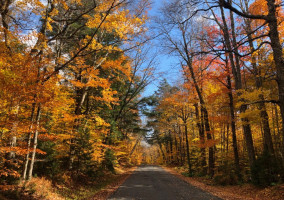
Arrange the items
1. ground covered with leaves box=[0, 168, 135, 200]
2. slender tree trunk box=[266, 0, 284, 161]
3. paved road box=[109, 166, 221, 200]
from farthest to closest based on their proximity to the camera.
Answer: paved road box=[109, 166, 221, 200]
ground covered with leaves box=[0, 168, 135, 200]
slender tree trunk box=[266, 0, 284, 161]

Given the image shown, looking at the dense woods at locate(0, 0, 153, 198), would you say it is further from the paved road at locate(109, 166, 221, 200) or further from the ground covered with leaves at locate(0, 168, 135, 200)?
the paved road at locate(109, 166, 221, 200)

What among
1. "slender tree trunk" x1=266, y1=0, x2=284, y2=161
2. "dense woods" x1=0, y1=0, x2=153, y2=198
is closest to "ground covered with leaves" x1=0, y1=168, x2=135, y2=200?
"dense woods" x1=0, y1=0, x2=153, y2=198

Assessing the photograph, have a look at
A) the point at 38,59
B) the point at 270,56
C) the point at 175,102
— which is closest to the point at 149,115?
the point at 175,102

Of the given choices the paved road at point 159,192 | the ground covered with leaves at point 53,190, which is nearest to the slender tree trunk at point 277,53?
the paved road at point 159,192

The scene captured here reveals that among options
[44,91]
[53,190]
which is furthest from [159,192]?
[44,91]

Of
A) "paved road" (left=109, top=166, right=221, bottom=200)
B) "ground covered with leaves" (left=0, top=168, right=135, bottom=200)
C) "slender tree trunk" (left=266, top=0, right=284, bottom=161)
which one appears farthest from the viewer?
"paved road" (left=109, top=166, right=221, bottom=200)

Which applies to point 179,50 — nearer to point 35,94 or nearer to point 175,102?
point 175,102

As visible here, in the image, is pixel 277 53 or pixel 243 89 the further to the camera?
pixel 243 89

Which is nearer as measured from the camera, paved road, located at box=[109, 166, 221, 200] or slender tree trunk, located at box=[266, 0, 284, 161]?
slender tree trunk, located at box=[266, 0, 284, 161]

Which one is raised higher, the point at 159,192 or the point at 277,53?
the point at 277,53

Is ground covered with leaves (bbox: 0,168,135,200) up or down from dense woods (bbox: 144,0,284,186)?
down

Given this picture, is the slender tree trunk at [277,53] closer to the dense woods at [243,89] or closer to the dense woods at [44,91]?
the dense woods at [243,89]

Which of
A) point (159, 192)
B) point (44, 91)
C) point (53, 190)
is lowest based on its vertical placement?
point (159, 192)

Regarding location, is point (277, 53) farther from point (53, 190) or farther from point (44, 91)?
point (53, 190)
